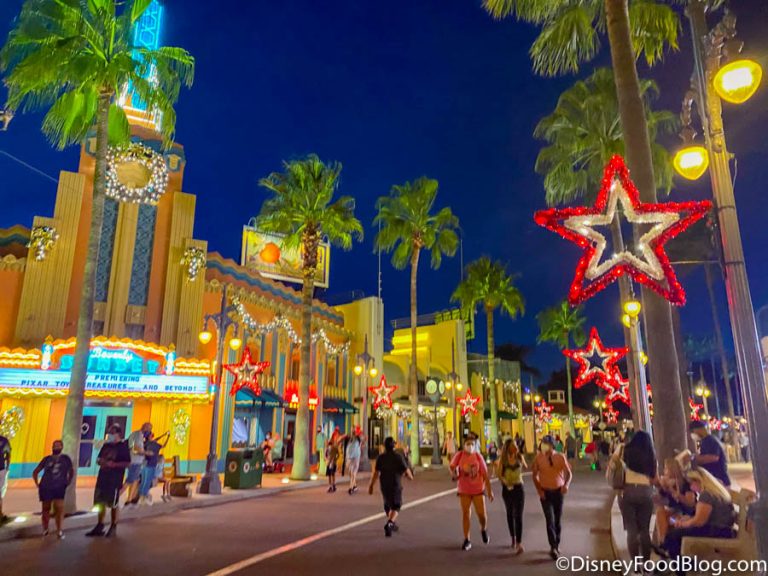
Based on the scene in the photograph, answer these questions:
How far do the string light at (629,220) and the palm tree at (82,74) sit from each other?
1142cm

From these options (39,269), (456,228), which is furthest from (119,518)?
(456,228)

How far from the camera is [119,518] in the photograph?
1238cm

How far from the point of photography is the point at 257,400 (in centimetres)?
2650

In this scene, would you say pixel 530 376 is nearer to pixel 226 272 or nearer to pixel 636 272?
pixel 226 272

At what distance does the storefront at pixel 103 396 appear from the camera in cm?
2059

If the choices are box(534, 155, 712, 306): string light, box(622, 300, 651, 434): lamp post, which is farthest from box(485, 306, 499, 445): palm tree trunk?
box(534, 155, 712, 306): string light

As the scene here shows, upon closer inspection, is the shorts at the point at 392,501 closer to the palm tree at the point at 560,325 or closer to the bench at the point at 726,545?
the bench at the point at 726,545

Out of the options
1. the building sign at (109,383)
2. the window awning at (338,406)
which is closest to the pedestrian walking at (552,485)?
the building sign at (109,383)

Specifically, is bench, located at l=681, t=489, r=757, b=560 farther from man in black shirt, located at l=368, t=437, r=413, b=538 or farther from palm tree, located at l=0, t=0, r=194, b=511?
palm tree, located at l=0, t=0, r=194, b=511

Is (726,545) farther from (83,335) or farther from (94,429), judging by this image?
(94,429)

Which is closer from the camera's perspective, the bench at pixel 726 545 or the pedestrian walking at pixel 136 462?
the bench at pixel 726 545

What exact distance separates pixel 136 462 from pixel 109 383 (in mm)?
9328

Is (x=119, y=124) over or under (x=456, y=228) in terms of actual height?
under

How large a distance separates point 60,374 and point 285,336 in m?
11.4
